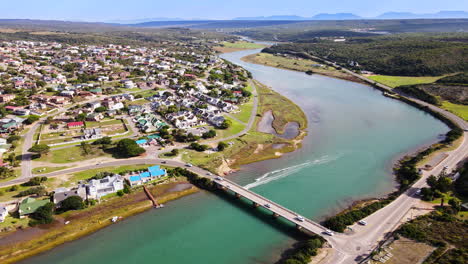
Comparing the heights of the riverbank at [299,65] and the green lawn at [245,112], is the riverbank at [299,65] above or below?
above

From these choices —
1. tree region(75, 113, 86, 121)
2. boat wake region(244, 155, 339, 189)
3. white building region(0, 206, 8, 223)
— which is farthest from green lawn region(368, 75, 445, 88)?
white building region(0, 206, 8, 223)

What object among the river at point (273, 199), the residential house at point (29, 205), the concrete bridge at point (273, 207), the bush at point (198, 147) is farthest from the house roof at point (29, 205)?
the bush at point (198, 147)

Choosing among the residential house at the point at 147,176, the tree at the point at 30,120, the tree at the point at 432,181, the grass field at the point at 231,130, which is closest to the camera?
the tree at the point at 432,181

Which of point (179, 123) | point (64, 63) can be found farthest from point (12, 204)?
point (64, 63)

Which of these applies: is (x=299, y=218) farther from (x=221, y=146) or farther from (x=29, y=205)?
(x=29, y=205)

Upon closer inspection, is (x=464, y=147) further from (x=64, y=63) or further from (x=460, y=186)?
(x=64, y=63)

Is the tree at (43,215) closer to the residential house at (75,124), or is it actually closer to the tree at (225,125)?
the residential house at (75,124)

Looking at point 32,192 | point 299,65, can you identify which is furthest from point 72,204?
point 299,65
